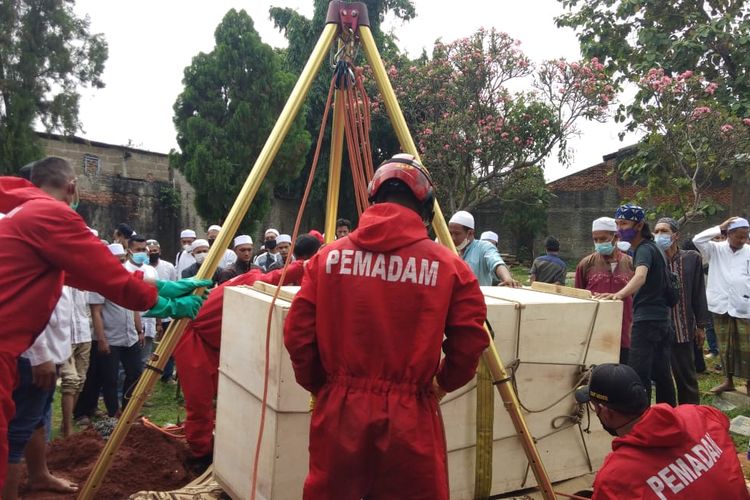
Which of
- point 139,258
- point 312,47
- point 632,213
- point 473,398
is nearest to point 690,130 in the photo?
point 632,213

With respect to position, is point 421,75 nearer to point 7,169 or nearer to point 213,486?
point 7,169

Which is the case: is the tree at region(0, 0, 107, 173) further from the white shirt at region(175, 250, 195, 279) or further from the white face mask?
the white face mask

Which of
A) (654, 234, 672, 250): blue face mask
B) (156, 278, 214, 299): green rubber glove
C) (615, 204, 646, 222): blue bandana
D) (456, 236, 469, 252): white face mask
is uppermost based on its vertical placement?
(615, 204, 646, 222): blue bandana

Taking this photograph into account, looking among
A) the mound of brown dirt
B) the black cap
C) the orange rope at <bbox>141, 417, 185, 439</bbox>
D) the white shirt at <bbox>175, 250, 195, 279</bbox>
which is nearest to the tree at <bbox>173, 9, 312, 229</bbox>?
the white shirt at <bbox>175, 250, 195, 279</bbox>

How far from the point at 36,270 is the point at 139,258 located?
457cm

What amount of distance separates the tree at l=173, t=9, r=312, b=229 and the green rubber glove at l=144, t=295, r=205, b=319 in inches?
461

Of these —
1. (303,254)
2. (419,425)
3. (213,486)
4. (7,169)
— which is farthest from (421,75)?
(419,425)

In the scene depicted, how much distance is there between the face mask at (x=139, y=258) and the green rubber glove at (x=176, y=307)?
13.1ft

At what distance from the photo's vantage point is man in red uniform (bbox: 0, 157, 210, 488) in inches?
114

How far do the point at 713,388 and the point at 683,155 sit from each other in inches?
186

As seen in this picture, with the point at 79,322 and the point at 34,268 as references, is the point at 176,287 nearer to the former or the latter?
the point at 34,268

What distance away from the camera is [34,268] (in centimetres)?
298

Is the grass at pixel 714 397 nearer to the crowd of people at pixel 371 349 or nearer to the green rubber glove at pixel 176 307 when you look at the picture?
the crowd of people at pixel 371 349

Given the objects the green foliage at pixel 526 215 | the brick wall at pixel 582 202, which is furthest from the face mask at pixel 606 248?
the brick wall at pixel 582 202
